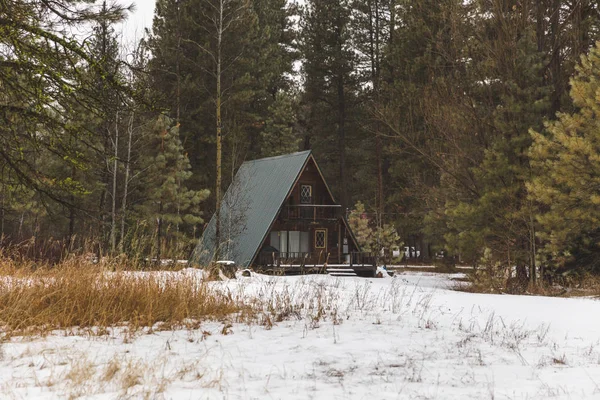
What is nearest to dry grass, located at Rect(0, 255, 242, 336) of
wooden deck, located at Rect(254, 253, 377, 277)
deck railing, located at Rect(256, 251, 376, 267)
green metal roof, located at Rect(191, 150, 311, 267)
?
green metal roof, located at Rect(191, 150, 311, 267)

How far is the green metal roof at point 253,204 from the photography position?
24359 mm

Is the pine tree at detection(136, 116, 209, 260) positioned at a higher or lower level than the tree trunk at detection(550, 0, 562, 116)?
lower

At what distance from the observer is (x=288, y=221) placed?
27.7m

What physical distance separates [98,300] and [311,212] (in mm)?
20972

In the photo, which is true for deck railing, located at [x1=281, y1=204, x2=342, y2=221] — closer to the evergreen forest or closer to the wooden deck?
the wooden deck

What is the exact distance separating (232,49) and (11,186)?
87.4 ft

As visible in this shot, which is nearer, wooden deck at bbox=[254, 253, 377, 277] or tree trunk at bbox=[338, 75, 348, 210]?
wooden deck at bbox=[254, 253, 377, 277]

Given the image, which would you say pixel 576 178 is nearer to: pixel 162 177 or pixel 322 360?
pixel 322 360

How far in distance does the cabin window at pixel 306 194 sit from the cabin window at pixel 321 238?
1776 mm

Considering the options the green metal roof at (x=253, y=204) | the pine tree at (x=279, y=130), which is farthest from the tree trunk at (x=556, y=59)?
the pine tree at (x=279, y=130)

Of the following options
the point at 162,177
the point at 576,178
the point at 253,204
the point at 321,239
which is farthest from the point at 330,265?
the point at 576,178

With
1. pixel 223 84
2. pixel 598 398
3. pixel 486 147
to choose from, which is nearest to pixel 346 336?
pixel 598 398

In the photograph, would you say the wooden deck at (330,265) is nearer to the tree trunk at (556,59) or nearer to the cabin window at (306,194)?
the cabin window at (306,194)

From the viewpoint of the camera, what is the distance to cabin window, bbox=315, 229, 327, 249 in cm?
2938
